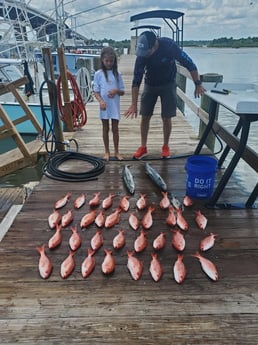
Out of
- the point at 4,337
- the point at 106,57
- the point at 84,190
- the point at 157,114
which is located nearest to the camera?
the point at 4,337

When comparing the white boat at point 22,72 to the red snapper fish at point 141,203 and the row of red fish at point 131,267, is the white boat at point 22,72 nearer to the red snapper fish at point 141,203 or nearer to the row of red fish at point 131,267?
the red snapper fish at point 141,203

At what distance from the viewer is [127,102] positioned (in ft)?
29.3

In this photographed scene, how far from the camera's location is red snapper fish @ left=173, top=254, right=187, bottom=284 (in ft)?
7.18

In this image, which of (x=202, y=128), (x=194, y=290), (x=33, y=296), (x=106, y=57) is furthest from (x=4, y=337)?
(x=202, y=128)

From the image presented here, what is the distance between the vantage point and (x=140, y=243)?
257 cm

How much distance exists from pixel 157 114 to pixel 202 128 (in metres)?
2.20

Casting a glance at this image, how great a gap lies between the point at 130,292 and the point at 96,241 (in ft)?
2.02

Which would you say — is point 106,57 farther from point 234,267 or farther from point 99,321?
point 99,321

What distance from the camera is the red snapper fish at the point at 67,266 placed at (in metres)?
2.24

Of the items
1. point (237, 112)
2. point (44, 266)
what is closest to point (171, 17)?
point (237, 112)

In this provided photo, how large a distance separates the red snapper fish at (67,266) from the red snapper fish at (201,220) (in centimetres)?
111

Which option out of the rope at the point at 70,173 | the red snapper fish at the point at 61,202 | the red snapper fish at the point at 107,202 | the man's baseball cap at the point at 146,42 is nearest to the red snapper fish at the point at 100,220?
the red snapper fish at the point at 107,202

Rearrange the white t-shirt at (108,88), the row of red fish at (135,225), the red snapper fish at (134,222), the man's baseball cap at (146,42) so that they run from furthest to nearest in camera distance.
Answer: the white t-shirt at (108,88), the man's baseball cap at (146,42), the red snapper fish at (134,222), the row of red fish at (135,225)

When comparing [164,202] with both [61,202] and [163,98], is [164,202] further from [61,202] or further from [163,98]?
[163,98]
